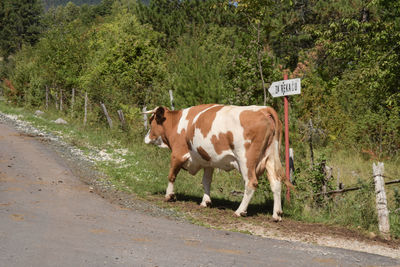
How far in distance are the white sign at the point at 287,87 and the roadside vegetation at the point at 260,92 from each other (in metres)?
1.01

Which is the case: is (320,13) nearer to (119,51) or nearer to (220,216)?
(119,51)

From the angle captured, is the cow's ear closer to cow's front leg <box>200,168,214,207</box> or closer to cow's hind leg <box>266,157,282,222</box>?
cow's front leg <box>200,168,214,207</box>

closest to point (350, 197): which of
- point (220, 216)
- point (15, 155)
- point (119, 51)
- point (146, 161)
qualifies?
point (220, 216)

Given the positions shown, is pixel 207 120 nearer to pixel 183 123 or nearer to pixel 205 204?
pixel 183 123

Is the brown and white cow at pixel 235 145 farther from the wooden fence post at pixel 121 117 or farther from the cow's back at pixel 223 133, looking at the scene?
the wooden fence post at pixel 121 117

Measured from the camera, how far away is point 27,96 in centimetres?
2805

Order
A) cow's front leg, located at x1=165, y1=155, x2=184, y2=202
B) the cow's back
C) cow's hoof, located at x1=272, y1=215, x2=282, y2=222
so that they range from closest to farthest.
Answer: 1. cow's hoof, located at x1=272, y1=215, x2=282, y2=222
2. the cow's back
3. cow's front leg, located at x1=165, y1=155, x2=184, y2=202

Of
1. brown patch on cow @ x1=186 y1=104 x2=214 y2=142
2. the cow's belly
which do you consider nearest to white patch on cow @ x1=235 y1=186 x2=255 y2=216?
the cow's belly

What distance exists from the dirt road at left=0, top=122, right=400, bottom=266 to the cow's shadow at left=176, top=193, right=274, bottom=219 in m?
1.52

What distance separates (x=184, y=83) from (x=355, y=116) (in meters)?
6.15

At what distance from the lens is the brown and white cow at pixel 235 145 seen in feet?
23.7

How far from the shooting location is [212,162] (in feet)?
25.6

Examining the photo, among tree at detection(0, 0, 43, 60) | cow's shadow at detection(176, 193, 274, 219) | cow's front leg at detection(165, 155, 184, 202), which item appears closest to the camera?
cow's shadow at detection(176, 193, 274, 219)

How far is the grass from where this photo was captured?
23.5ft
